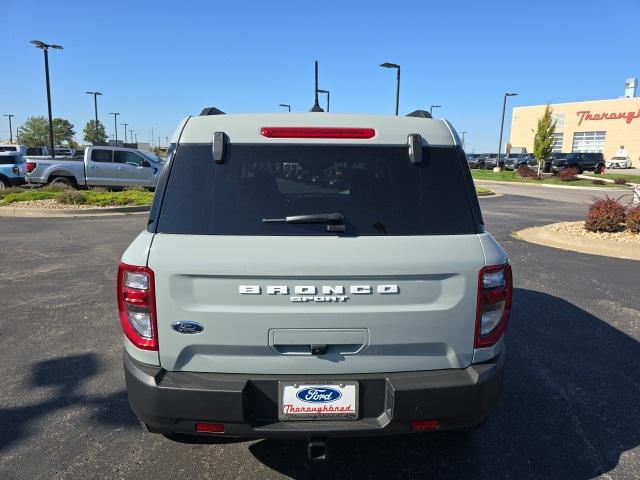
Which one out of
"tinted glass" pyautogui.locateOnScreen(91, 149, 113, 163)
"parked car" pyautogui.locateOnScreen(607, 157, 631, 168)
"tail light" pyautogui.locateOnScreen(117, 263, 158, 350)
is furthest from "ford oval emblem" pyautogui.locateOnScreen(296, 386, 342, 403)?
"parked car" pyautogui.locateOnScreen(607, 157, 631, 168)

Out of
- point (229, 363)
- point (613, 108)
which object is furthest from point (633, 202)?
point (613, 108)

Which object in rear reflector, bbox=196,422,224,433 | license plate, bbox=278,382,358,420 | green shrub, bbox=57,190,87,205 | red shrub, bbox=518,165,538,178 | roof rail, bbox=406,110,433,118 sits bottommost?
green shrub, bbox=57,190,87,205

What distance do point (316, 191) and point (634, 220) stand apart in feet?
32.5

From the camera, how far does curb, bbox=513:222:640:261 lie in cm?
898

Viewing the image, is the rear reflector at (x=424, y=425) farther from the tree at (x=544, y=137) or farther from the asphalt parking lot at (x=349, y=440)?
the tree at (x=544, y=137)

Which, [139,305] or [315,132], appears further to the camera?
[315,132]

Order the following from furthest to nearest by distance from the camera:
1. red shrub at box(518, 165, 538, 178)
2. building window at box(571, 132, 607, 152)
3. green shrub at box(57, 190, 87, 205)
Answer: building window at box(571, 132, 607, 152) → red shrub at box(518, 165, 538, 178) → green shrub at box(57, 190, 87, 205)

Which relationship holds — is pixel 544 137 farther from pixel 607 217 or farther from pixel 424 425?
pixel 424 425

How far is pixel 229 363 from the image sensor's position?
2.25 metres

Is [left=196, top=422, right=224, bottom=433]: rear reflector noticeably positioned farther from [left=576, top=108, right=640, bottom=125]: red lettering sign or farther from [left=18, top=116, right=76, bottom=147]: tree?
[left=18, top=116, right=76, bottom=147]: tree

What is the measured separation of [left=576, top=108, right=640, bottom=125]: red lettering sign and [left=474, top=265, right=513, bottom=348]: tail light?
65.9m

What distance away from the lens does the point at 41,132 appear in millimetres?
86812

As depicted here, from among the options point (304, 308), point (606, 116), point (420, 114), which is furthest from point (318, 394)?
point (606, 116)

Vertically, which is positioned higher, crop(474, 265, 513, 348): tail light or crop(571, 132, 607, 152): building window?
crop(571, 132, 607, 152): building window
